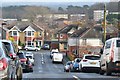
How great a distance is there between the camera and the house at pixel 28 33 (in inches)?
3856

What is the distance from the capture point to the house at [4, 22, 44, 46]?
97.9 metres

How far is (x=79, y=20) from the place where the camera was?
115688 mm

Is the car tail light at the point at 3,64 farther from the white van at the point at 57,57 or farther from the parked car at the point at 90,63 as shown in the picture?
the white van at the point at 57,57

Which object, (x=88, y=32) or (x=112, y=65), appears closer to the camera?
(x=112, y=65)

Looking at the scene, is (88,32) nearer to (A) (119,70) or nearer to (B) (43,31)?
(B) (43,31)

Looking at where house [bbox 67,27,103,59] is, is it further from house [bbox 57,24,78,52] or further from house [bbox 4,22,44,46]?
house [bbox 4,22,44,46]

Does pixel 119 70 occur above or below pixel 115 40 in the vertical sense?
below

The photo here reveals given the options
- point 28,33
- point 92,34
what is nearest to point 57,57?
point 92,34

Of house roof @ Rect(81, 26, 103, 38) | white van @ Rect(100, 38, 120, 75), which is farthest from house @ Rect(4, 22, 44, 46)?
white van @ Rect(100, 38, 120, 75)

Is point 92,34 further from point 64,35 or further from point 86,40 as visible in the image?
point 64,35

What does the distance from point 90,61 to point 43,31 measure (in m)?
78.5

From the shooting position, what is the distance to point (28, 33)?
340 feet

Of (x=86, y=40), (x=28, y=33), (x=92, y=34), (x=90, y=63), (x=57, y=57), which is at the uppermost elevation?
(x=28, y=33)

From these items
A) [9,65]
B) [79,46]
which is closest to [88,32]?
[79,46]
